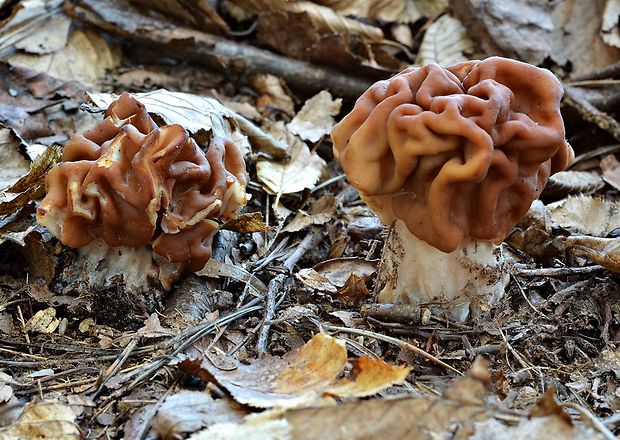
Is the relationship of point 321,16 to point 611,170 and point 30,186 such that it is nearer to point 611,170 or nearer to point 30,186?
point 611,170

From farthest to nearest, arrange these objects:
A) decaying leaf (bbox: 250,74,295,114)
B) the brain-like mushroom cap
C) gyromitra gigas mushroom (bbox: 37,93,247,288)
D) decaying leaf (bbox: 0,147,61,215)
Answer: decaying leaf (bbox: 250,74,295,114) < decaying leaf (bbox: 0,147,61,215) < gyromitra gigas mushroom (bbox: 37,93,247,288) < the brain-like mushroom cap

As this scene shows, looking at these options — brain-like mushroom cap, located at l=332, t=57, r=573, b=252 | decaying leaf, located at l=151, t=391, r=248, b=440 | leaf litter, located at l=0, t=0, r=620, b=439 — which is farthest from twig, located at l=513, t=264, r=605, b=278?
decaying leaf, located at l=151, t=391, r=248, b=440

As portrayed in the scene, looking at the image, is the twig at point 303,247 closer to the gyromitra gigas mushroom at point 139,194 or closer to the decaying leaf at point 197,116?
the gyromitra gigas mushroom at point 139,194

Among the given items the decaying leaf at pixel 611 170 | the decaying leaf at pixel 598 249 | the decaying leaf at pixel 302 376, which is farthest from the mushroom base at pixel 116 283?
the decaying leaf at pixel 611 170

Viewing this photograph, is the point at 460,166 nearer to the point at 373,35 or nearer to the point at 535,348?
the point at 535,348

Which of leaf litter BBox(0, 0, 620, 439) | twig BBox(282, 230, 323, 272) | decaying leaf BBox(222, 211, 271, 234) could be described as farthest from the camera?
twig BBox(282, 230, 323, 272)

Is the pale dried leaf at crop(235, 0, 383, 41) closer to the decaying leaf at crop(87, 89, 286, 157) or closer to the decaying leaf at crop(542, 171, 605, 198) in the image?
the decaying leaf at crop(87, 89, 286, 157)

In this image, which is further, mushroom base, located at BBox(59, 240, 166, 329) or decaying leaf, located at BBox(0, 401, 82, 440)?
mushroom base, located at BBox(59, 240, 166, 329)

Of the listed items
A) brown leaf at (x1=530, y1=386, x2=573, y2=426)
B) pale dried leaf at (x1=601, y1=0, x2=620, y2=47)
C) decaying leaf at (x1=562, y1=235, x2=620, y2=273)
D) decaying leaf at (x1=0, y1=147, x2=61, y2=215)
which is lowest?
decaying leaf at (x1=562, y1=235, x2=620, y2=273)
